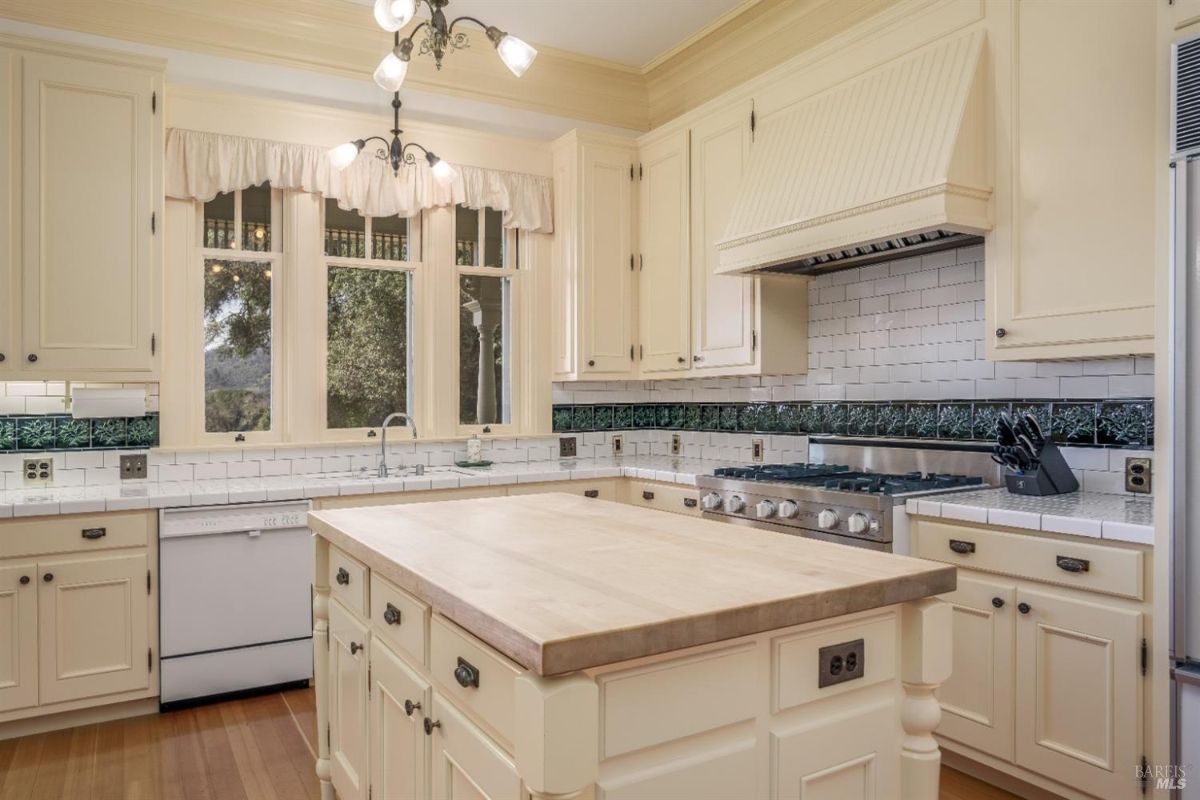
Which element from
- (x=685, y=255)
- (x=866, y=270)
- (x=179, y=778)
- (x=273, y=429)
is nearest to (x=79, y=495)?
(x=273, y=429)

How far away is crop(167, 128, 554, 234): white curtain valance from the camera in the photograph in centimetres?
383

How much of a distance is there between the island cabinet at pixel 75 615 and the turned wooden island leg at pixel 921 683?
2991mm

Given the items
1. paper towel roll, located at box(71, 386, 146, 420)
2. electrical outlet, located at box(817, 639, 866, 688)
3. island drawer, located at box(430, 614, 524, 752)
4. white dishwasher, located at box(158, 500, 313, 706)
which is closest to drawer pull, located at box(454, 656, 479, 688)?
island drawer, located at box(430, 614, 524, 752)

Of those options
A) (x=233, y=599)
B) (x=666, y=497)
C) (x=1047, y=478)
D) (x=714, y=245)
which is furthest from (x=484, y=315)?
(x=1047, y=478)

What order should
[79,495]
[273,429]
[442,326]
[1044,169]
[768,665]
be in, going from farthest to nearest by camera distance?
[442,326] < [273,429] < [79,495] < [1044,169] < [768,665]

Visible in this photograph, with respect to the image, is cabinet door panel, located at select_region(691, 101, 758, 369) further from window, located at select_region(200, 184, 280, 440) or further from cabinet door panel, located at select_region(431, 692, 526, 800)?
cabinet door panel, located at select_region(431, 692, 526, 800)

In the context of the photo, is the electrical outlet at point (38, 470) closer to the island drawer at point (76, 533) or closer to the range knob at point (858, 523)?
the island drawer at point (76, 533)

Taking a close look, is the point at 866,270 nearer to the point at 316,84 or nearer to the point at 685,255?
the point at 685,255

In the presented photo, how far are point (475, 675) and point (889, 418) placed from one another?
2.74 m

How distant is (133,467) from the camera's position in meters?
3.76

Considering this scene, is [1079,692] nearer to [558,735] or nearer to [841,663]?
[841,663]

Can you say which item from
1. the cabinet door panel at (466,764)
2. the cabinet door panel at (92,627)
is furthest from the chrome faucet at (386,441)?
the cabinet door panel at (466,764)

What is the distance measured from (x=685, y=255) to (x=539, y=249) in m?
0.95

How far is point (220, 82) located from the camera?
13.1ft
